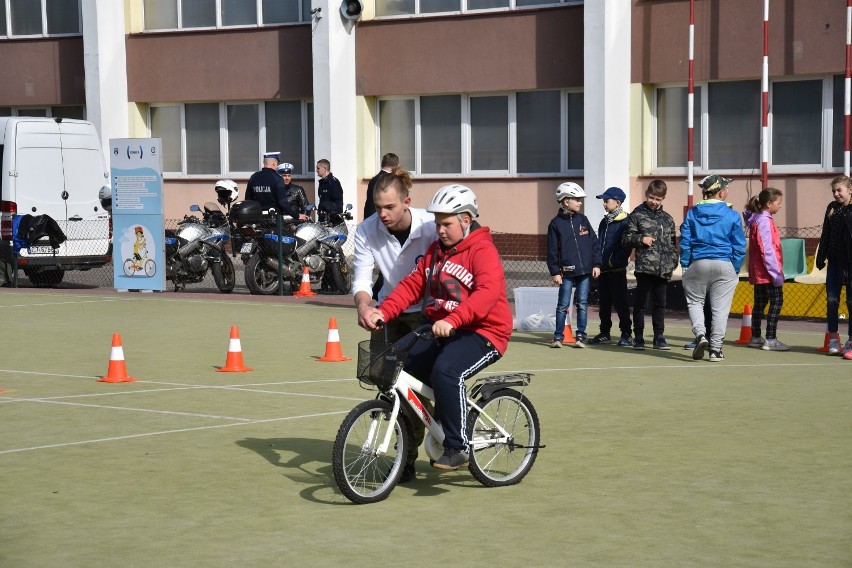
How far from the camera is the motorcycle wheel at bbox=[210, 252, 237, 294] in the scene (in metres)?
22.2

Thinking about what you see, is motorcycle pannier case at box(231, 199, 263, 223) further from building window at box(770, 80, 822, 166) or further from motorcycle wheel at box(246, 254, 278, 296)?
building window at box(770, 80, 822, 166)

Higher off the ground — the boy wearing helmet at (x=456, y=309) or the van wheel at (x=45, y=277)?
the boy wearing helmet at (x=456, y=309)

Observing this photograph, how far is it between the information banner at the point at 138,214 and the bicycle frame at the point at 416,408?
14.6 metres

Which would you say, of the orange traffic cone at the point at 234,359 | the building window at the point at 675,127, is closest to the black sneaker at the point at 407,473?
the orange traffic cone at the point at 234,359

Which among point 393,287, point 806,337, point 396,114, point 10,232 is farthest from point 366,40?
point 393,287

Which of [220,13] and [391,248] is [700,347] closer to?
[391,248]

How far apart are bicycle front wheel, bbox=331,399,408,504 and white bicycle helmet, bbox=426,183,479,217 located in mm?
Result: 1112

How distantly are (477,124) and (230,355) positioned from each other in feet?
53.1

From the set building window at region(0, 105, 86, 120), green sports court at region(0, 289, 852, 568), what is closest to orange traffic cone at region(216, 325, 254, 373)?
green sports court at region(0, 289, 852, 568)

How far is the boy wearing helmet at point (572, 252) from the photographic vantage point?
595 inches

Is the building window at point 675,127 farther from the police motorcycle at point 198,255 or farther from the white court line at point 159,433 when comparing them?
the white court line at point 159,433

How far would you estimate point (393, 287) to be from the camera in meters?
8.75

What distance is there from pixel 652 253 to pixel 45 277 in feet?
42.9

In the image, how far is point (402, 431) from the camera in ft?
26.0
